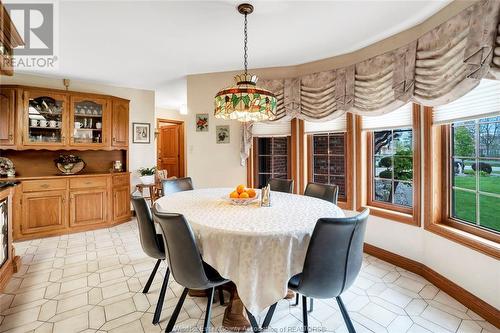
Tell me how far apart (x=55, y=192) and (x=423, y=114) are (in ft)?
15.7

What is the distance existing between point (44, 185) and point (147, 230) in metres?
2.73

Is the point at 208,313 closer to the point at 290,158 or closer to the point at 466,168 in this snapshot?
the point at 466,168

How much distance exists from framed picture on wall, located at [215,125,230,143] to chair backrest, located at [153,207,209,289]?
2.51 metres

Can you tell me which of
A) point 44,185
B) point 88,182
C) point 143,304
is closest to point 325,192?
point 143,304

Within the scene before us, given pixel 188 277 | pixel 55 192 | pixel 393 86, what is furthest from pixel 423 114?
pixel 55 192

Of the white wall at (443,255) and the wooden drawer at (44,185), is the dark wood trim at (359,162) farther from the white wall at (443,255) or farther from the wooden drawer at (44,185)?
→ the wooden drawer at (44,185)

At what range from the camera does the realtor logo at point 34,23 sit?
7.02 feet

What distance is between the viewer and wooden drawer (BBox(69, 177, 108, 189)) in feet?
12.5

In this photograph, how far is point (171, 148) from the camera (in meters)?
7.06

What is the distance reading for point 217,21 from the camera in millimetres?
2410

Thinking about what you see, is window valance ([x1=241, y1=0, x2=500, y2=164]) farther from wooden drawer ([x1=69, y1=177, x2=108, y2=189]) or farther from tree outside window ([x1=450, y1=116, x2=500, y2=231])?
wooden drawer ([x1=69, y1=177, x2=108, y2=189])

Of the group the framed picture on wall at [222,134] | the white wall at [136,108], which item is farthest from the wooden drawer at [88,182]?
the framed picture on wall at [222,134]

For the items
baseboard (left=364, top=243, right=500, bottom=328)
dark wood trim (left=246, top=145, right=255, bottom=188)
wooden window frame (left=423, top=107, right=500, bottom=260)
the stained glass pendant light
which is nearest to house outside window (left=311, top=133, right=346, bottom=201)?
baseboard (left=364, top=243, right=500, bottom=328)

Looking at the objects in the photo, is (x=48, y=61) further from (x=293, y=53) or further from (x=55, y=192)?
(x=293, y=53)
